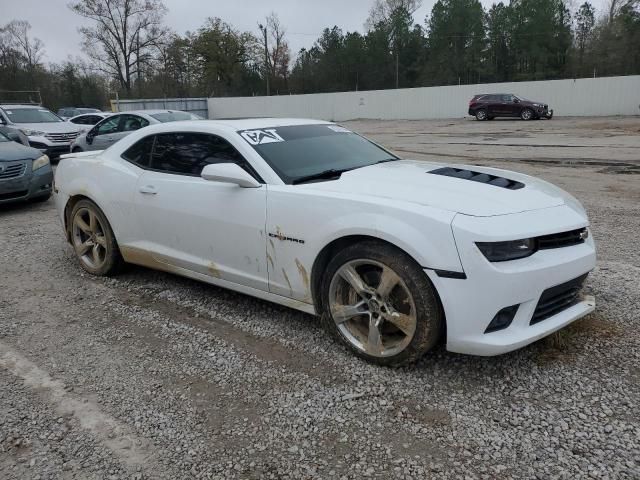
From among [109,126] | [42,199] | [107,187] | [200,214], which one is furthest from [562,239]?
[109,126]

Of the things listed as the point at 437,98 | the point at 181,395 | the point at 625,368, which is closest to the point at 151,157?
the point at 181,395

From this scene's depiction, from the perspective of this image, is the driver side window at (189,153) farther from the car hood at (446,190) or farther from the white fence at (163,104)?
the white fence at (163,104)

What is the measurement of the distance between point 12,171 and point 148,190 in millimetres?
4985

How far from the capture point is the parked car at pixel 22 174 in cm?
767

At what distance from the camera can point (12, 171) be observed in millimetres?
7750

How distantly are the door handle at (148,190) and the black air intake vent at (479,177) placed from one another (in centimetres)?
219

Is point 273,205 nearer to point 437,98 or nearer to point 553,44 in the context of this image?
point 437,98

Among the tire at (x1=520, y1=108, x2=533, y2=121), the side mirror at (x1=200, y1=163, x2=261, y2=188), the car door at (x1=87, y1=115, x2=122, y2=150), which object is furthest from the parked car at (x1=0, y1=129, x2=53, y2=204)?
the tire at (x1=520, y1=108, x2=533, y2=121)

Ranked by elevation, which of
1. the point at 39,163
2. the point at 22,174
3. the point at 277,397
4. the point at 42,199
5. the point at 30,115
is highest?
the point at 30,115

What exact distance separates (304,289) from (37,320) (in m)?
2.20

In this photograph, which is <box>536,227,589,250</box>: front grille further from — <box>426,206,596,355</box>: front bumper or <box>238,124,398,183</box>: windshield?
<box>238,124,398,183</box>: windshield

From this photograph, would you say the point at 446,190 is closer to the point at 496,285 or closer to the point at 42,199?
the point at 496,285

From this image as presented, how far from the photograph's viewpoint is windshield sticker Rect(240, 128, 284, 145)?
12.0 ft

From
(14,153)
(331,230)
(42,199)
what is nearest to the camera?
(331,230)
